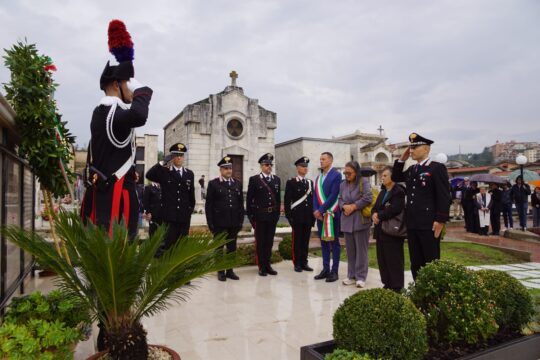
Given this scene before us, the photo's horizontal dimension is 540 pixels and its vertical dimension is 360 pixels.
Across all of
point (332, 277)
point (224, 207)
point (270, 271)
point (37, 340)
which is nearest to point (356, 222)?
point (332, 277)

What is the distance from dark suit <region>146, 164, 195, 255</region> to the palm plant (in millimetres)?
3550

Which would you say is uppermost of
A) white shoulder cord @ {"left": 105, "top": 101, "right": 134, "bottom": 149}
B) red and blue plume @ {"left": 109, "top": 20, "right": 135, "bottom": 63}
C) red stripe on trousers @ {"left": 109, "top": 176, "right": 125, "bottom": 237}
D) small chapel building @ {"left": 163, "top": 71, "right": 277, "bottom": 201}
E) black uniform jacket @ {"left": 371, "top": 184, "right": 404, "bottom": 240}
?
small chapel building @ {"left": 163, "top": 71, "right": 277, "bottom": 201}

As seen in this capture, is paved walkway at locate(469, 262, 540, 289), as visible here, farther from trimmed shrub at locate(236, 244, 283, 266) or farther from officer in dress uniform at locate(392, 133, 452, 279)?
trimmed shrub at locate(236, 244, 283, 266)

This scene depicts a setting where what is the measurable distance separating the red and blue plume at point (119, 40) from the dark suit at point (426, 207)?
12.6 ft

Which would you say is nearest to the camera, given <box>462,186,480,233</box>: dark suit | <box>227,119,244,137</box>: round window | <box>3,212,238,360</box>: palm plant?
<box>3,212,238,360</box>: palm plant

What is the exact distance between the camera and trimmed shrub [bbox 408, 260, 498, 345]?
10.9 ft

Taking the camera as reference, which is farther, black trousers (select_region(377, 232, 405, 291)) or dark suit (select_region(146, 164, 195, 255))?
dark suit (select_region(146, 164, 195, 255))

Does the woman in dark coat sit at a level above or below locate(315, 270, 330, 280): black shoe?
above

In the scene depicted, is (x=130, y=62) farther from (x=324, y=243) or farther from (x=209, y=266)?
(x=324, y=243)

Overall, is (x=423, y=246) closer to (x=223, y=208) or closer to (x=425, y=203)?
(x=425, y=203)

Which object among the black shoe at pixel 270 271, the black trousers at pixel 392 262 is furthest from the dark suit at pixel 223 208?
the black trousers at pixel 392 262

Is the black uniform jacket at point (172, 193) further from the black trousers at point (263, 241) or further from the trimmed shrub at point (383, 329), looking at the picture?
the trimmed shrub at point (383, 329)

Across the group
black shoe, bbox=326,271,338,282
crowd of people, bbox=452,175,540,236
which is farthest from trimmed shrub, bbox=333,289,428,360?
crowd of people, bbox=452,175,540,236

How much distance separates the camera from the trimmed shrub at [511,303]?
12.2 ft
